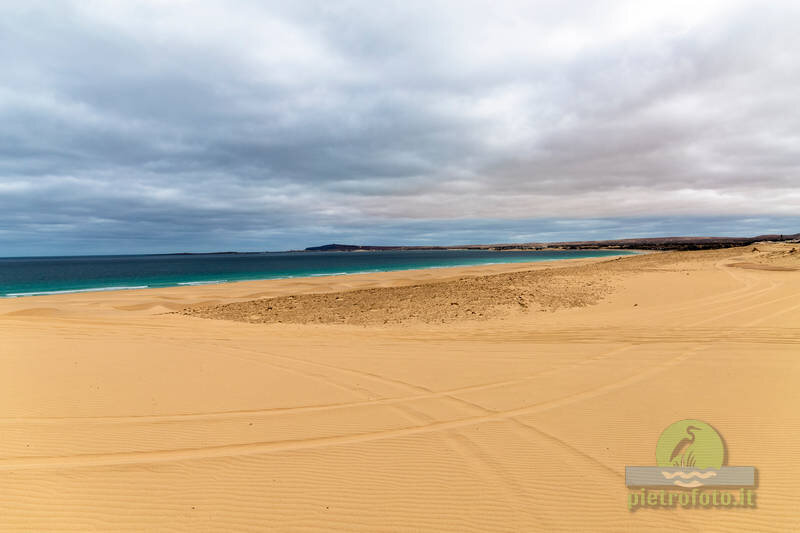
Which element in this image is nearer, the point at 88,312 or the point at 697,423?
the point at 697,423

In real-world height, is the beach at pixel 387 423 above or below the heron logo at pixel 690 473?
above

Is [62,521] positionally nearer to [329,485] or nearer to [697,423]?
[329,485]

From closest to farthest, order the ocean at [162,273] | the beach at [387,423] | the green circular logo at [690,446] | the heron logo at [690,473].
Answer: the beach at [387,423] → the heron logo at [690,473] → the green circular logo at [690,446] → the ocean at [162,273]

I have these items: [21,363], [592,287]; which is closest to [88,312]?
[21,363]

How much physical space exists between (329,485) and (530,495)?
6.83 ft

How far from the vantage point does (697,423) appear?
5359 mm

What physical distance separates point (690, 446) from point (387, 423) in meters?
3.96

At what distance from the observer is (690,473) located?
171 inches

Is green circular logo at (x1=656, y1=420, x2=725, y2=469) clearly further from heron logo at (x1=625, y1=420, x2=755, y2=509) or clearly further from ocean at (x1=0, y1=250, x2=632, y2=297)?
ocean at (x1=0, y1=250, x2=632, y2=297)

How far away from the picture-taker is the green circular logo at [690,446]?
14.8 ft

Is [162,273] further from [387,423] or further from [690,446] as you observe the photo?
[690,446]

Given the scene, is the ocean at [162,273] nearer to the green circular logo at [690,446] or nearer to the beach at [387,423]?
the beach at [387,423]

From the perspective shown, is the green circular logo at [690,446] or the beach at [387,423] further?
the green circular logo at [690,446]

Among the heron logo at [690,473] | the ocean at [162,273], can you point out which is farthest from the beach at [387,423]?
the ocean at [162,273]
